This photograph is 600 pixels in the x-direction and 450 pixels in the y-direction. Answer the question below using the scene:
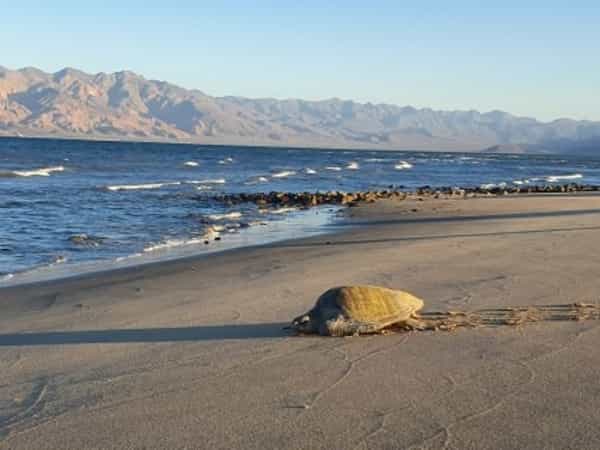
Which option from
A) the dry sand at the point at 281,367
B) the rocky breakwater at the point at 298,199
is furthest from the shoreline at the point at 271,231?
the dry sand at the point at 281,367

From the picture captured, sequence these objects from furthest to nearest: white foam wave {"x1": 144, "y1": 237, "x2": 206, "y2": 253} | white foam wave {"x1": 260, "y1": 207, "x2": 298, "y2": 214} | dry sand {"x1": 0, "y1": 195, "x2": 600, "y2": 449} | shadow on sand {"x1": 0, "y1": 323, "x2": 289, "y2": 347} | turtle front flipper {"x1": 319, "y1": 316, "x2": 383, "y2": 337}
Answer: white foam wave {"x1": 260, "y1": 207, "x2": 298, "y2": 214}, white foam wave {"x1": 144, "y1": 237, "x2": 206, "y2": 253}, shadow on sand {"x1": 0, "y1": 323, "x2": 289, "y2": 347}, turtle front flipper {"x1": 319, "y1": 316, "x2": 383, "y2": 337}, dry sand {"x1": 0, "y1": 195, "x2": 600, "y2": 449}

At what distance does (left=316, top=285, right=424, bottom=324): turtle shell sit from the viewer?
7.68 meters

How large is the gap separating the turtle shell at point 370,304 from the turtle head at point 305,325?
18 centimetres

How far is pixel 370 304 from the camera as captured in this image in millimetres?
7789

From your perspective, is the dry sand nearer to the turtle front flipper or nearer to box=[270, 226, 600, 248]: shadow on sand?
the turtle front flipper

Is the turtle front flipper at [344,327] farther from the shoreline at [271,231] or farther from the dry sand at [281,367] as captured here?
the shoreline at [271,231]

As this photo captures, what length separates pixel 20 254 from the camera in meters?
15.0

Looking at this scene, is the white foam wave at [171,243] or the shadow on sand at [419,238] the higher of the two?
the shadow on sand at [419,238]

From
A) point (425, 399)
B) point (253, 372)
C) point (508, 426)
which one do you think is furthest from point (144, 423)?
point (508, 426)

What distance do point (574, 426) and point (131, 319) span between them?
5038 mm

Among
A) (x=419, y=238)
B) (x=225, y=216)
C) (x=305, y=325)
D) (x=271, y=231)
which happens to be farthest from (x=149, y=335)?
(x=225, y=216)

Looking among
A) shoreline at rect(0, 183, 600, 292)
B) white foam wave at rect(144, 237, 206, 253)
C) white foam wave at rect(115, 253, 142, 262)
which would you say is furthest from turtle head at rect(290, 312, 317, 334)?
white foam wave at rect(144, 237, 206, 253)

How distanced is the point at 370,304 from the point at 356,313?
21 centimetres

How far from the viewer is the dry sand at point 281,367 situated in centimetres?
525
